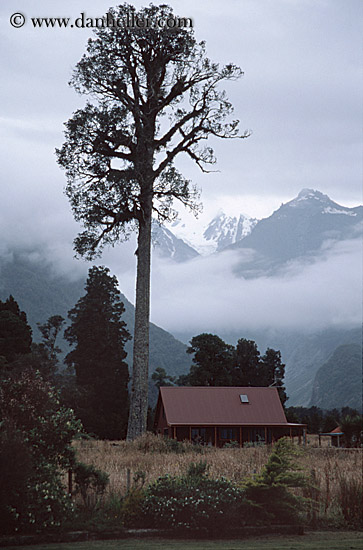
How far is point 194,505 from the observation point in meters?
10.2

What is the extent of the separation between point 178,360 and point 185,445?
160118 mm

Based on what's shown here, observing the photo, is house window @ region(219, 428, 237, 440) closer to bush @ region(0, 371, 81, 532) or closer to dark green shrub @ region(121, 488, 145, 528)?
bush @ region(0, 371, 81, 532)

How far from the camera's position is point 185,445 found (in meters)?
18.4

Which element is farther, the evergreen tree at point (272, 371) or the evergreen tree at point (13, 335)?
the evergreen tree at point (272, 371)

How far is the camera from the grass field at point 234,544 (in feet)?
29.3

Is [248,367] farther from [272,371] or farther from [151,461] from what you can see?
[151,461]

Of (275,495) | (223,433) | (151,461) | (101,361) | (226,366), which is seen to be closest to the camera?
(275,495)

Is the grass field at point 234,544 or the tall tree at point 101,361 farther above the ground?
the tall tree at point 101,361

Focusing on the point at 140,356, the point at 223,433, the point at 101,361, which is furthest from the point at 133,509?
the point at 101,361

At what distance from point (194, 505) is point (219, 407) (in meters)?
32.3

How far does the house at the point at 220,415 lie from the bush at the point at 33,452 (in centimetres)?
3025

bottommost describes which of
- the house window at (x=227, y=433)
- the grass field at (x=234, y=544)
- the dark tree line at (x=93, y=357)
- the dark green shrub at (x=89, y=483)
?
the grass field at (x=234, y=544)

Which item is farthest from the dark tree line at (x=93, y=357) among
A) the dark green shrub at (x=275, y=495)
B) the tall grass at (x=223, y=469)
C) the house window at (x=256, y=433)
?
the dark green shrub at (x=275, y=495)

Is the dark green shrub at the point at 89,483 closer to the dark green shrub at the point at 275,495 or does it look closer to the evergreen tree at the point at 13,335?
the dark green shrub at the point at 275,495
